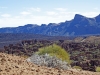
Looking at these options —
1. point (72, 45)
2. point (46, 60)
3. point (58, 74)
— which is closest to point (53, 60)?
point (46, 60)

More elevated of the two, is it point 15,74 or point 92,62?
point 15,74

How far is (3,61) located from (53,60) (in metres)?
6.79

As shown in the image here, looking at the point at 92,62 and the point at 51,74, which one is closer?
the point at 51,74

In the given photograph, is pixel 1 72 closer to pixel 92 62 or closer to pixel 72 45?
pixel 92 62

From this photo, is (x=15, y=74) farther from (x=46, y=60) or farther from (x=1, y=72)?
(x=46, y=60)

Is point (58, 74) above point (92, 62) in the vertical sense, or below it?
above

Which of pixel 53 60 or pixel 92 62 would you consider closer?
pixel 53 60

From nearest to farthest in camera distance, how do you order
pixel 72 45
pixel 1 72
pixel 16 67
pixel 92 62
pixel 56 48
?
pixel 1 72, pixel 16 67, pixel 56 48, pixel 92 62, pixel 72 45

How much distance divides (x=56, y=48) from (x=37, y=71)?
29019 mm

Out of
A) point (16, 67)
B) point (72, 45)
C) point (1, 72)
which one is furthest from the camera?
point (72, 45)

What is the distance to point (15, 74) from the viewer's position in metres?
13.3

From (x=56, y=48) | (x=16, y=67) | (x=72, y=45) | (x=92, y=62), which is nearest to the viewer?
(x=16, y=67)

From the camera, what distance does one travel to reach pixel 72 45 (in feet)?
610

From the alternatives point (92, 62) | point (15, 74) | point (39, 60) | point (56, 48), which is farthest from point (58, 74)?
point (92, 62)
